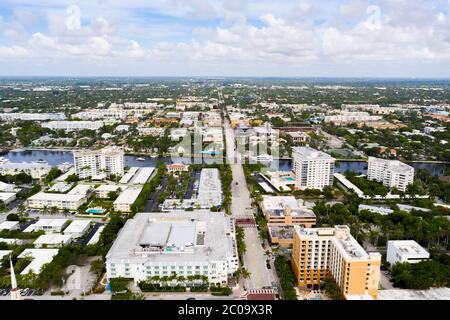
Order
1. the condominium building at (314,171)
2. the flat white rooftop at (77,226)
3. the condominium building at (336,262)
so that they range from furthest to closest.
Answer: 1. the condominium building at (314,171)
2. the flat white rooftop at (77,226)
3. the condominium building at (336,262)

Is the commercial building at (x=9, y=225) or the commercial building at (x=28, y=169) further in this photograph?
the commercial building at (x=28, y=169)

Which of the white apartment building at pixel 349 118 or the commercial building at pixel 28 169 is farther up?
the white apartment building at pixel 349 118

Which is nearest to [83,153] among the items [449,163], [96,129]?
[96,129]

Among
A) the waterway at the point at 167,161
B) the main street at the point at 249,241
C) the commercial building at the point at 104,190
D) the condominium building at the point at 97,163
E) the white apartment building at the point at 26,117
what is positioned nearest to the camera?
the main street at the point at 249,241

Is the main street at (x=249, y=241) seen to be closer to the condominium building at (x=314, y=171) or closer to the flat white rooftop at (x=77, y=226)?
the condominium building at (x=314, y=171)

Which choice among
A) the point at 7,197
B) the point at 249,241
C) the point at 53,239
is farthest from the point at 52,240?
the point at 249,241

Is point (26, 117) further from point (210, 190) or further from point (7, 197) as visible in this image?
point (210, 190)

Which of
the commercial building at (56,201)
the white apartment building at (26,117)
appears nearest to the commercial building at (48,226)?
the commercial building at (56,201)

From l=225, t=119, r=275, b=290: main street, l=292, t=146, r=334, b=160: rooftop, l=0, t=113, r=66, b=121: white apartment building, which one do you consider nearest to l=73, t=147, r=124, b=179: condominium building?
l=225, t=119, r=275, b=290: main street
